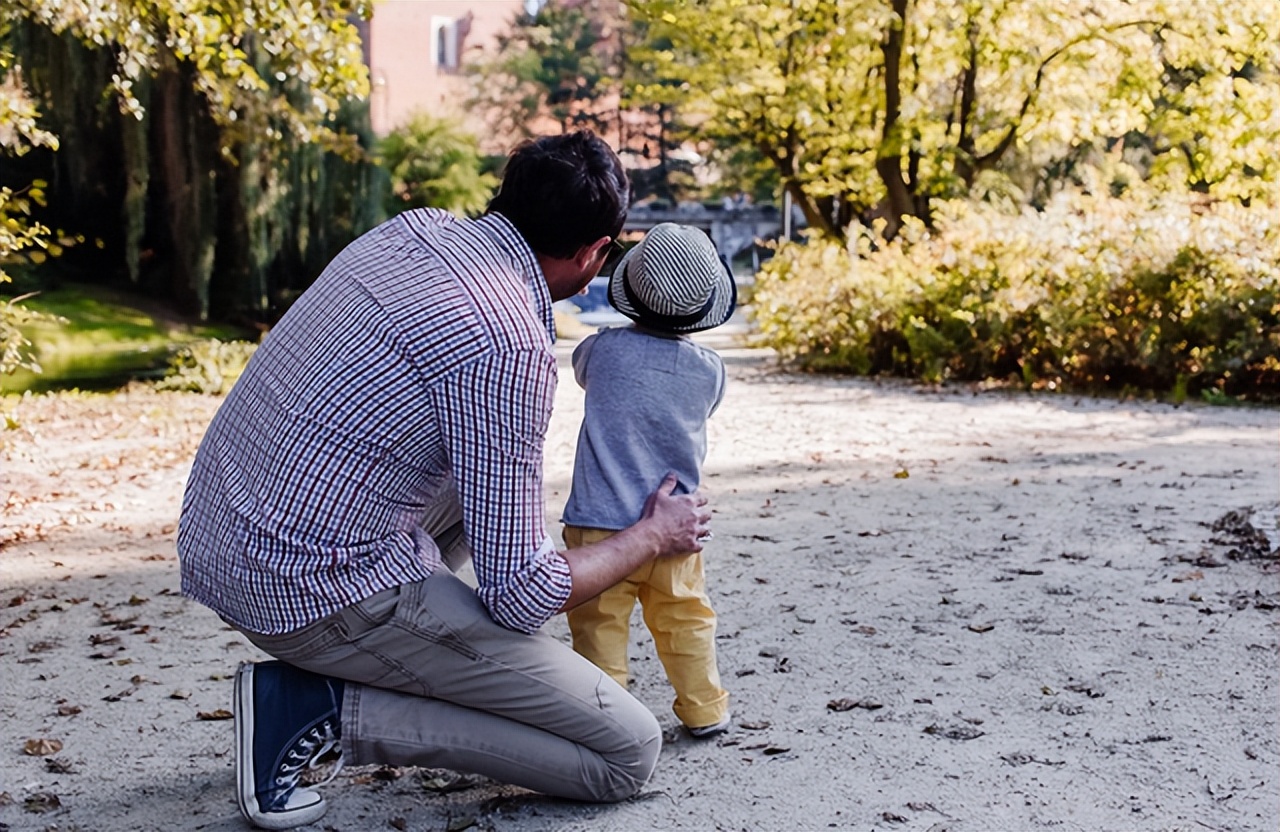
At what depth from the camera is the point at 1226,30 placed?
16.0 m

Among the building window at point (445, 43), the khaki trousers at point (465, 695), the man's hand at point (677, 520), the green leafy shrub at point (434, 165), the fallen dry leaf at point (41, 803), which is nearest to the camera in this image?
the khaki trousers at point (465, 695)

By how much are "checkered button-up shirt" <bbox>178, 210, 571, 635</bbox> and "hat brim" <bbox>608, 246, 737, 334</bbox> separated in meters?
0.66

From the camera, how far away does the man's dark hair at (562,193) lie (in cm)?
288

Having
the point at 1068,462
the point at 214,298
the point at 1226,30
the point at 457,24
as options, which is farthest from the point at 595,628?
the point at 457,24

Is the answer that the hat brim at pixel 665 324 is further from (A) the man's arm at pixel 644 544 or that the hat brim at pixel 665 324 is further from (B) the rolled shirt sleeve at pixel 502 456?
(B) the rolled shirt sleeve at pixel 502 456

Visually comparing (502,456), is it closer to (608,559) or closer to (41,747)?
(608,559)

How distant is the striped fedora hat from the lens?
3.42m

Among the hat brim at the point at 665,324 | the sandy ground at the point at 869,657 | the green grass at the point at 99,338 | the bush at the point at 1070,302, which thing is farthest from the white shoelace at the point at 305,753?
the green grass at the point at 99,338

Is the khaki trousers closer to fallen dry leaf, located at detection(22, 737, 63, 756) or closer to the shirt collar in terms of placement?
the shirt collar

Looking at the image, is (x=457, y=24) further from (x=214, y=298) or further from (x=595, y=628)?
(x=595, y=628)

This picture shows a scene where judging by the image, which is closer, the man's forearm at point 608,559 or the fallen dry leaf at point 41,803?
the man's forearm at point 608,559

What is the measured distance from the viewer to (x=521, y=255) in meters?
2.91

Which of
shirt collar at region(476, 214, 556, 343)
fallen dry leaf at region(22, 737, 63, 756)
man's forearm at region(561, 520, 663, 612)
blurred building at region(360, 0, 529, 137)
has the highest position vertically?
blurred building at region(360, 0, 529, 137)

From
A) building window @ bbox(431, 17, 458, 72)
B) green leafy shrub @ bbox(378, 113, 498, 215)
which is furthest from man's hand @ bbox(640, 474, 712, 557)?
building window @ bbox(431, 17, 458, 72)
